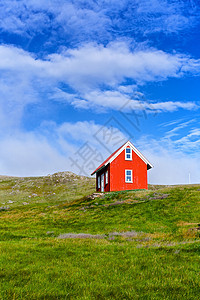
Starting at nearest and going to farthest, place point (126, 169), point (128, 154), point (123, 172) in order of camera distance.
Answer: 1. point (123, 172)
2. point (126, 169)
3. point (128, 154)

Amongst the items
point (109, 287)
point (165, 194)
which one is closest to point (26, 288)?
point (109, 287)

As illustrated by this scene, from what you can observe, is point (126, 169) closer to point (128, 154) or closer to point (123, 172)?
point (123, 172)

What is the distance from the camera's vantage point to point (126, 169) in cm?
4503

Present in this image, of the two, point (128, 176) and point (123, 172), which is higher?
point (123, 172)

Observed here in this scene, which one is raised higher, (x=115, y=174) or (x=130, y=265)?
(x=115, y=174)

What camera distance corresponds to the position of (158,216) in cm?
2517

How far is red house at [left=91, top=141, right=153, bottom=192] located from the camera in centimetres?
4403

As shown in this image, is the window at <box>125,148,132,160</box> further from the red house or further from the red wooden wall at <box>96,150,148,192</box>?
the red wooden wall at <box>96,150,148,192</box>

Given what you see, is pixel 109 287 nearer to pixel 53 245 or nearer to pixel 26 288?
pixel 26 288

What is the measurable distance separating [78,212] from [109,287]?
25199mm

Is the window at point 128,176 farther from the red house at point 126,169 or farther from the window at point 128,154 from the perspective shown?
the window at point 128,154

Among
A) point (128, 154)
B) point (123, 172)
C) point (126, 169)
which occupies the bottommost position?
point (123, 172)

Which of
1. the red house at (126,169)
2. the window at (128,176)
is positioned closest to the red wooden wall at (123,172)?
the red house at (126,169)

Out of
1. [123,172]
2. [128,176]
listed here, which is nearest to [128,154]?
[123,172]
